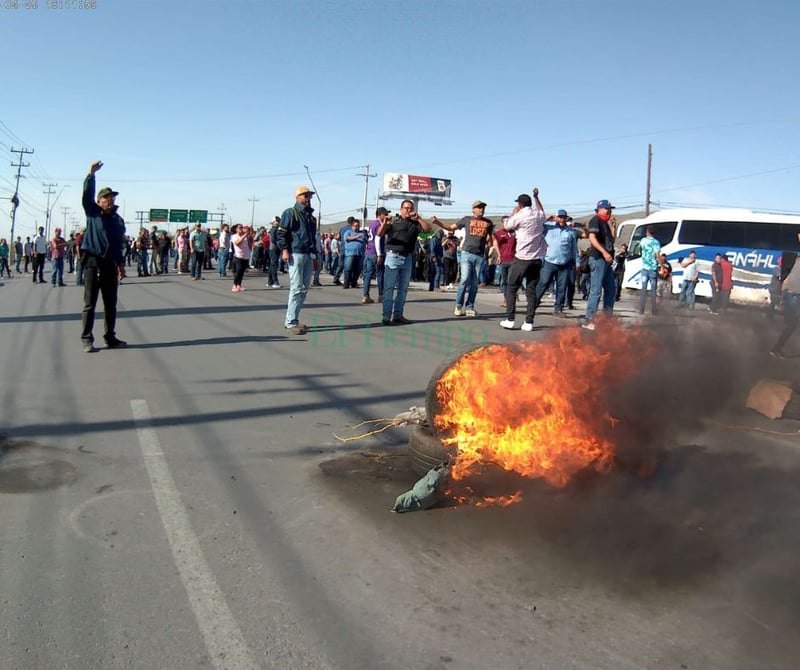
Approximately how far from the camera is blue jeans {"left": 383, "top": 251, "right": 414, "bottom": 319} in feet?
32.3

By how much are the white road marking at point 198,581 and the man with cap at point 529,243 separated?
23.0ft

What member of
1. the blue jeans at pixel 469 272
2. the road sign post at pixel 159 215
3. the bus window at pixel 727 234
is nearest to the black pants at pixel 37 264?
the blue jeans at pixel 469 272

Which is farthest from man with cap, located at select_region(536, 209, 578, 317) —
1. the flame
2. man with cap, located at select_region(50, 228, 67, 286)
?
man with cap, located at select_region(50, 228, 67, 286)

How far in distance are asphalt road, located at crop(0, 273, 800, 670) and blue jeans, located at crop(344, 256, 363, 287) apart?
12.0m

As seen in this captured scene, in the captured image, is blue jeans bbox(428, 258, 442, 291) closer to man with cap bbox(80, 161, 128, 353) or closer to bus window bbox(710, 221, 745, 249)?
bus window bbox(710, 221, 745, 249)

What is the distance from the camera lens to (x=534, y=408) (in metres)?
3.75

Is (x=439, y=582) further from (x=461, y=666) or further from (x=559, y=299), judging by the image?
(x=559, y=299)

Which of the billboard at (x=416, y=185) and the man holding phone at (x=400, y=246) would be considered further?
the billboard at (x=416, y=185)

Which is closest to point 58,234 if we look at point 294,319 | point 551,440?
point 294,319

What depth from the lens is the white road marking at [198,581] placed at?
2244 mm

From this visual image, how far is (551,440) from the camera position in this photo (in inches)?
145

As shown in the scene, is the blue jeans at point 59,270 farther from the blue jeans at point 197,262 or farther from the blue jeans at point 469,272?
the blue jeans at point 469,272

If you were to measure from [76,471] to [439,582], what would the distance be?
7.82ft

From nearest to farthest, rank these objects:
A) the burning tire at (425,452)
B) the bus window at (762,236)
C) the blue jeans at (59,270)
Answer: the burning tire at (425,452) → the blue jeans at (59,270) → the bus window at (762,236)
